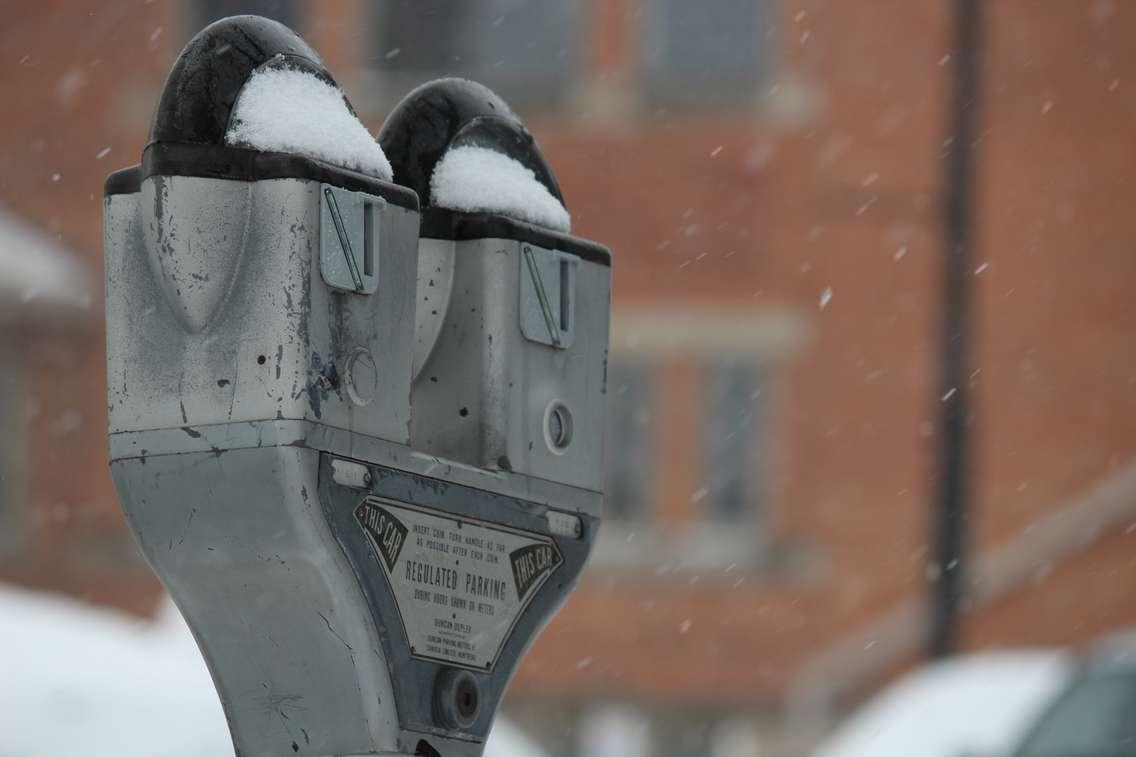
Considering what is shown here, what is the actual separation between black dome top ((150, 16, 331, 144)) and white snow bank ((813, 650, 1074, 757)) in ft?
14.2

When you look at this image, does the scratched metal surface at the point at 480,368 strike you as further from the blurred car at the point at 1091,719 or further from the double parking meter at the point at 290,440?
the blurred car at the point at 1091,719

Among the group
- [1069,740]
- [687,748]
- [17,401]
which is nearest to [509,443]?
[1069,740]

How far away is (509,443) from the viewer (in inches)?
101

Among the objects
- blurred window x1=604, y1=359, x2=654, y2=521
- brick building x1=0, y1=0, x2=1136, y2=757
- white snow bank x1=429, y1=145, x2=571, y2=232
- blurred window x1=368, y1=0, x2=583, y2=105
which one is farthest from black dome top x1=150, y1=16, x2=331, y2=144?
blurred window x1=368, y1=0, x2=583, y2=105

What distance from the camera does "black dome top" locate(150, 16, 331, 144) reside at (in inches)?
91.4

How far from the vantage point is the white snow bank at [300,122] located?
2.31m

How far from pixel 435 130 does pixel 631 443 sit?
12676 mm

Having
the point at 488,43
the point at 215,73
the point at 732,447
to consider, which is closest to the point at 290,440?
the point at 215,73

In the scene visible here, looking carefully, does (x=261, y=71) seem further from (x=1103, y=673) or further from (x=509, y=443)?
(x=1103, y=673)

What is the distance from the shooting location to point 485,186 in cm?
264

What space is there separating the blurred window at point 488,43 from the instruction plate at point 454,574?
13033mm

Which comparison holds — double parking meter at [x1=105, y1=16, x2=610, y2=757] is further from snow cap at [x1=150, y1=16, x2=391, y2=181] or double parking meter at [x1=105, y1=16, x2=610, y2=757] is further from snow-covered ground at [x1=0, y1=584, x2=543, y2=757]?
snow-covered ground at [x1=0, y1=584, x2=543, y2=757]

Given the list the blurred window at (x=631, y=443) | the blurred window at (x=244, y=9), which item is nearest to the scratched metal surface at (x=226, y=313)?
the blurred window at (x=631, y=443)

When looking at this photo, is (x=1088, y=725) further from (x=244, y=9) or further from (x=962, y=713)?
(x=244, y=9)
